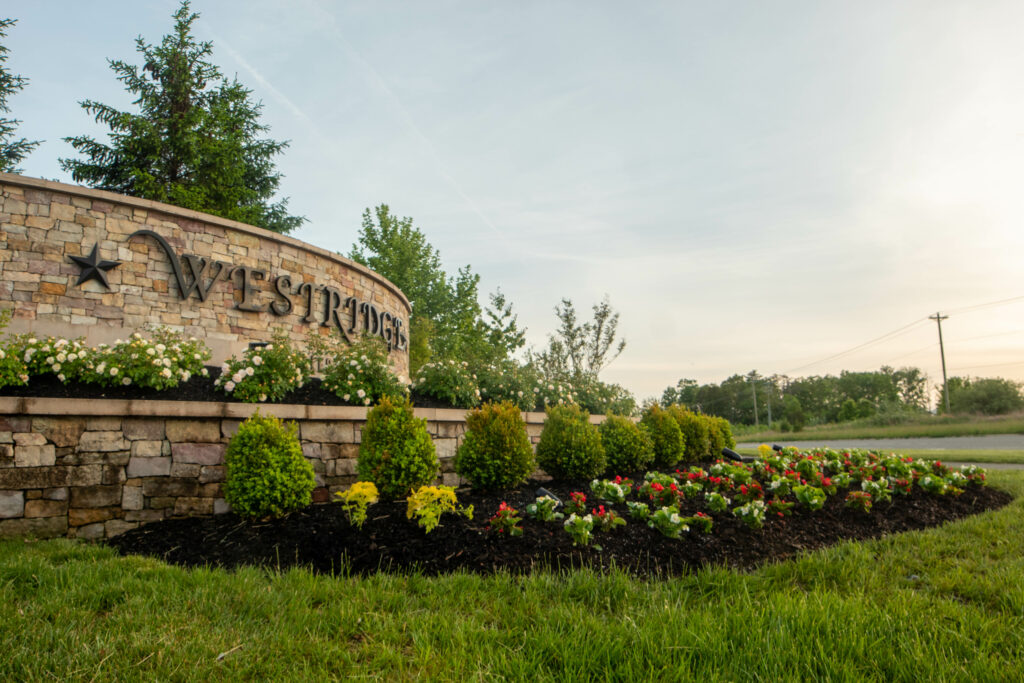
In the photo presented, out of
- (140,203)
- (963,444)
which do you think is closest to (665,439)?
(140,203)

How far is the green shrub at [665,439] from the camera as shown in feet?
23.3

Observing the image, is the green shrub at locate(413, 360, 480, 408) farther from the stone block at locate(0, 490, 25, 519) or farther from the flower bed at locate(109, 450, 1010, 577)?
the stone block at locate(0, 490, 25, 519)

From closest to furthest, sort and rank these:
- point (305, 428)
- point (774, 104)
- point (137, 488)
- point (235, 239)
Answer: point (137, 488)
point (305, 428)
point (774, 104)
point (235, 239)

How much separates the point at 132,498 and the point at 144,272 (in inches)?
175

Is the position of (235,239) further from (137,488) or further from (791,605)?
(791,605)

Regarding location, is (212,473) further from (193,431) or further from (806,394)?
(806,394)

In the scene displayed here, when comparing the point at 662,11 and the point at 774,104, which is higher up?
the point at 662,11

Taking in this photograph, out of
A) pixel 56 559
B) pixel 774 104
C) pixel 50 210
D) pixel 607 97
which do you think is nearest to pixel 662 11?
pixel 607 97

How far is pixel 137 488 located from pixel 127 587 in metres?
1.98

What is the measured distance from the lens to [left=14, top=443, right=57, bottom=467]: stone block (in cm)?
420

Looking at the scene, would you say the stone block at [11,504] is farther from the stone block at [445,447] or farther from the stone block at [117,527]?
the stone block at [445,447]

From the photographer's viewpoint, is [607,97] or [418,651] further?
[607,97]

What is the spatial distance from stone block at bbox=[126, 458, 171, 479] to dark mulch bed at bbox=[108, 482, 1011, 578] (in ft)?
1.39

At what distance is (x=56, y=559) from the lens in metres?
3.48
